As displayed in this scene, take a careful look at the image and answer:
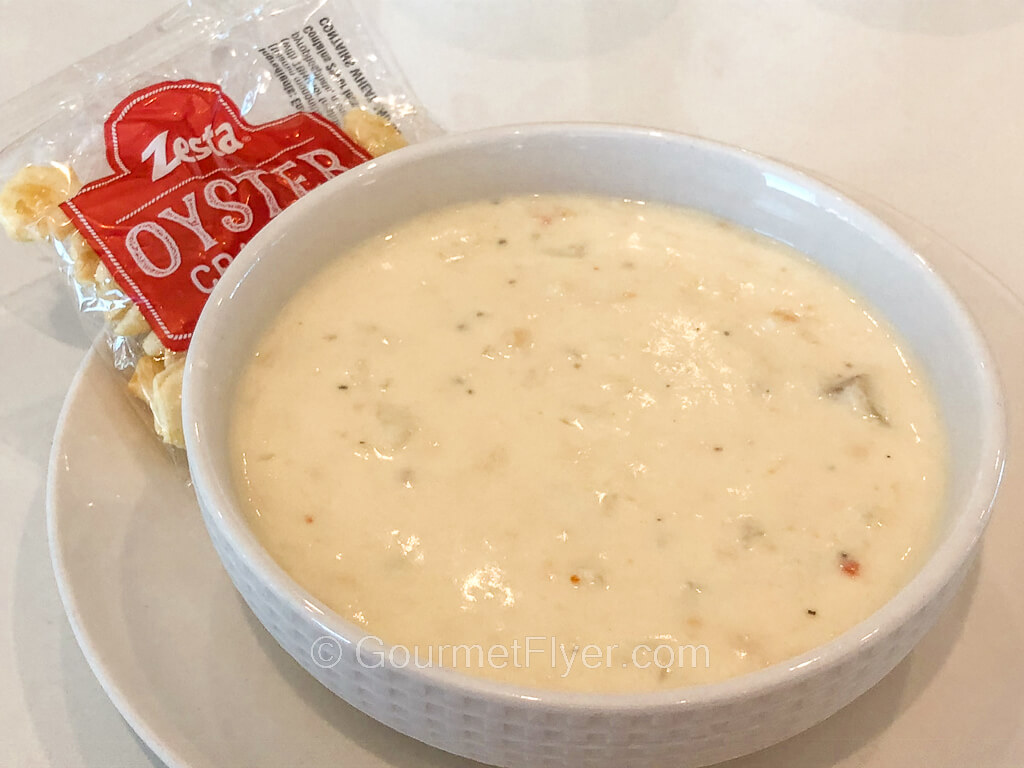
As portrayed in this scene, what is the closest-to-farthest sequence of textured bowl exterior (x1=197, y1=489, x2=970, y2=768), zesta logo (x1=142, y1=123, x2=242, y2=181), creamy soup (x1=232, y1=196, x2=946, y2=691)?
textured bowl exterior (x1=197, y1=489, x2=970, y2=768)
creamy soup (x1=232, y1=196, x2=946, y2=691)
zesta logo (x1=142, y1=123, x2=242, y2=181)

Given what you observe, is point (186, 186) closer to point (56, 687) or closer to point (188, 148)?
point (188, 148)

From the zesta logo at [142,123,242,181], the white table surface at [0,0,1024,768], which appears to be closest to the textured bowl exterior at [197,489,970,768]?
the white table surface at [0,0,1024,768]

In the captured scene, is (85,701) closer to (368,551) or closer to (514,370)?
(368,551)

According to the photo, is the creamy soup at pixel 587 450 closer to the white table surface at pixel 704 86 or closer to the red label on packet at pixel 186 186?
the red label on packet at pixel 186 186

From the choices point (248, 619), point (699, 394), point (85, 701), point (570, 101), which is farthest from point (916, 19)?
point (85, 701)

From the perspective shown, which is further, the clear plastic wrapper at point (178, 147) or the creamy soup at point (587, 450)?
the clear plastic wrapper at point (178, 147)

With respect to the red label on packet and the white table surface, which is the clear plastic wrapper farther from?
the white table surface

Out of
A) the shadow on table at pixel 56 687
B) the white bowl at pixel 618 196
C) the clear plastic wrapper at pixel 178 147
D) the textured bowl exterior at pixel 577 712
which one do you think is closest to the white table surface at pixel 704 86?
the shadow on table at pixel 56 687
